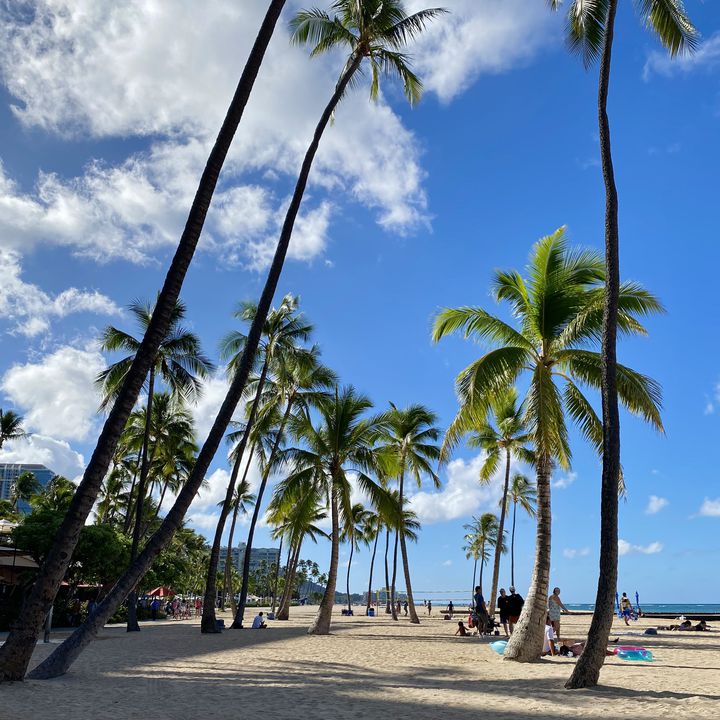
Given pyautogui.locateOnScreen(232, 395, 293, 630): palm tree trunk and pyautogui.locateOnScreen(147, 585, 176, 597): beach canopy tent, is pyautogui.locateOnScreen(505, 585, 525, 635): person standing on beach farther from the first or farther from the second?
pyautogui.locateOnScreen(147, 585, 176, 597): beach canopy tent

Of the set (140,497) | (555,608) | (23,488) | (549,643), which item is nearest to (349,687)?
(549,643)

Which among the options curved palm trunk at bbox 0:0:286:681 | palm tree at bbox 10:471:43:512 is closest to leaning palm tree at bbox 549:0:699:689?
curved palm trunk at bbox 0:0:286:681

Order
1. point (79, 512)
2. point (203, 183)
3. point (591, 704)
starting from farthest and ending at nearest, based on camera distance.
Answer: point (203, 183) → point (79, 512) → point (591, 704)

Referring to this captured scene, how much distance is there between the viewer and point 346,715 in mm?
7977

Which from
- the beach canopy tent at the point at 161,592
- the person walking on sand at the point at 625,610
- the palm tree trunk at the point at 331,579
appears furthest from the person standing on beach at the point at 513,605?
the beach canopy tent at the point at 161,592

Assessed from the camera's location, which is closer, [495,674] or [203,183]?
[203,183]

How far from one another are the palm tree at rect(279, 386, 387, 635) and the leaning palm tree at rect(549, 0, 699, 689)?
1196cm

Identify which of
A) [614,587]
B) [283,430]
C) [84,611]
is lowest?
[84,611]

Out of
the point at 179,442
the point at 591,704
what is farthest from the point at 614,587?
the point at 179,442

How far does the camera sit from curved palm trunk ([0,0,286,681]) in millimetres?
9125

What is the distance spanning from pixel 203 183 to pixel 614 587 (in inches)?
364

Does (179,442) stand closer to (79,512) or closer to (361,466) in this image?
(361,466)

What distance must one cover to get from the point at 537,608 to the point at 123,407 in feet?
31.2

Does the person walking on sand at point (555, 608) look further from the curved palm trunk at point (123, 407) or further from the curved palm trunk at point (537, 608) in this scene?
the curved palm trunk at point (123, 407)
